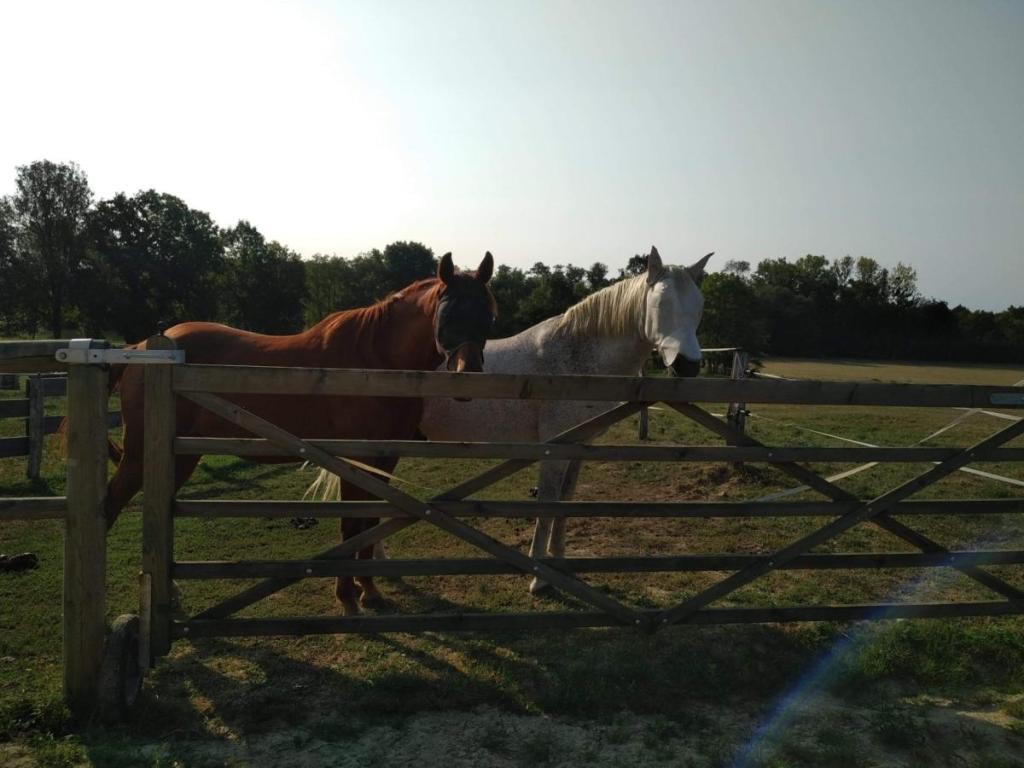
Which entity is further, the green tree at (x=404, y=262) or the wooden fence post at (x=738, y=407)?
the green tree at (x=404, y=262)

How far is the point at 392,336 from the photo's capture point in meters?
4.69

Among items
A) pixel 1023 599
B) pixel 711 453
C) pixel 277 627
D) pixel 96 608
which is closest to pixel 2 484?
pixel 96 608

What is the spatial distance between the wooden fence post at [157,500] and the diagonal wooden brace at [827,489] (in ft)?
8.52

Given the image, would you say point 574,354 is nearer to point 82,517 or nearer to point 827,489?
point 827,489

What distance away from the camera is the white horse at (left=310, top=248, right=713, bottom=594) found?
4648 mm

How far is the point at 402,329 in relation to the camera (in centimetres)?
466

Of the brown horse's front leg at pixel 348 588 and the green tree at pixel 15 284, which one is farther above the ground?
the green tree at pixel 15 284

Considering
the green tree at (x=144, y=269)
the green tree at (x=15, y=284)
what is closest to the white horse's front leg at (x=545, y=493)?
the green tree at (x=144, y=269)

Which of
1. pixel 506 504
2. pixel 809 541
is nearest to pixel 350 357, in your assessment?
pixel 506 504

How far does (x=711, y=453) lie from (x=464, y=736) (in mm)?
1973

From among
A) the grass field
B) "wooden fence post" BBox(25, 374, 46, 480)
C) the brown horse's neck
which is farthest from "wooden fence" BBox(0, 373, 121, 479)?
the brown horse's neck

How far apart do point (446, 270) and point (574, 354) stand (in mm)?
1594

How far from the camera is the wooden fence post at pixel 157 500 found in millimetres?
3068

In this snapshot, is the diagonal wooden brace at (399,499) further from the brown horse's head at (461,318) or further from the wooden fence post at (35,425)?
the wooden fence post at (35,425)
